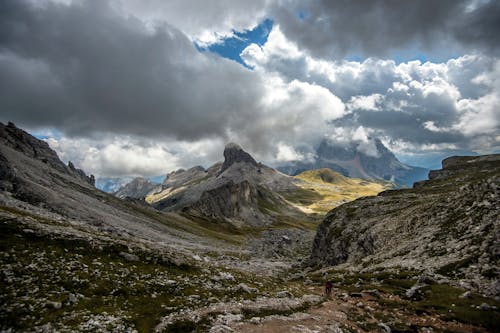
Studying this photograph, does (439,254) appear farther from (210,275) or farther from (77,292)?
(77,292)

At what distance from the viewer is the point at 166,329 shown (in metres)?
17.9

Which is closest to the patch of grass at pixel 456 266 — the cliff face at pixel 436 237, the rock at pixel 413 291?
the cliff face at pixel 436 237

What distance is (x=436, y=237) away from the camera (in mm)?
47062

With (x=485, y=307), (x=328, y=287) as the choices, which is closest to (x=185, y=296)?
(x=328, y=287)

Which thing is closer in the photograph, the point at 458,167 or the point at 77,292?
the point at 77,292

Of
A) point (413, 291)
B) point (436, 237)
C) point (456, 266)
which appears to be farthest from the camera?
point (436, 237)

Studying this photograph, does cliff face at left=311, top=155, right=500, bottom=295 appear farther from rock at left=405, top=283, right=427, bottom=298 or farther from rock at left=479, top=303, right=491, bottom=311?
rock at left=405, top=283, right=427, bottom=298

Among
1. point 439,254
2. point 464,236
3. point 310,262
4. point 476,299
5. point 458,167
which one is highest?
point 458,167

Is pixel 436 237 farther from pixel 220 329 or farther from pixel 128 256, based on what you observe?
pixel 128 256

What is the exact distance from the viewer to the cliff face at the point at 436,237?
3409cm

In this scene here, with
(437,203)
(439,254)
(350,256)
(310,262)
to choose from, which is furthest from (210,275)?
(310,262)

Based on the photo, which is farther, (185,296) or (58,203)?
(58,203)

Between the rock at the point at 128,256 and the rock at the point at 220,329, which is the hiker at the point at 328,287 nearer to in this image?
the rock at the point at 220,329

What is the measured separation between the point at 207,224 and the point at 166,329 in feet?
604
